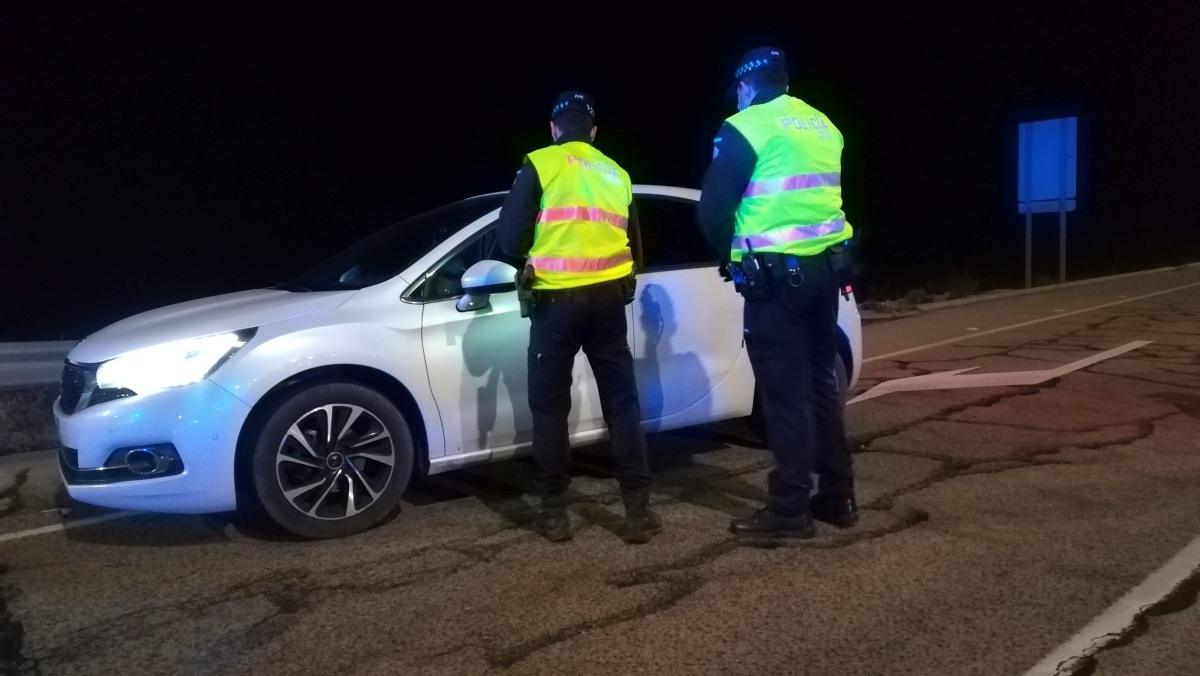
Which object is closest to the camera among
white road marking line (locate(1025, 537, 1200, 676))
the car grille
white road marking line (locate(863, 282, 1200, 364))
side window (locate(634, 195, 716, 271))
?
white road marking line (locate(1025, 537, 1200, 676))

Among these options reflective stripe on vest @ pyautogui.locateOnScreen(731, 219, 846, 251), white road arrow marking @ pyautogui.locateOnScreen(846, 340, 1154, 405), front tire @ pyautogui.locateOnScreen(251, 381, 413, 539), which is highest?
reflective stripe on vest @ pyautogui.locateOnScreen(731, 219, 846, 251)

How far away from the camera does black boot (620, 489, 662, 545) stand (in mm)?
4207

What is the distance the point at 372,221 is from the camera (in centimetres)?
1997

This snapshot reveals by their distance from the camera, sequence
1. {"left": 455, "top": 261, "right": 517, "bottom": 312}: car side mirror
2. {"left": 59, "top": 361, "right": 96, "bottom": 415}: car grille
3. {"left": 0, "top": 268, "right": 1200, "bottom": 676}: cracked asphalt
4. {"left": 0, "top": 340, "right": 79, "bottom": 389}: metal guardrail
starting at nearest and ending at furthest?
{"left": 0, "top": 268, "right": 1200, "bottom": 676}: cracked asphalt
{"left": 59, "top": 361, "right": 96, "bottom": 415}: car grille
{"left": 455, "top": 261, "right": 517, "bottom": 312}: car side mirror
{"left": 0, "top": 340, "right": 79, "bottom": 389}: metal guardrail

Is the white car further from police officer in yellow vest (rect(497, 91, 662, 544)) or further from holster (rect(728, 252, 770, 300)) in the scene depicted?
holster (rect(728, 252, 770, 300))

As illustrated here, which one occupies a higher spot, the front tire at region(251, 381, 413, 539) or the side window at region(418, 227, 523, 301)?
the side window at region(418, 227, 523, 301)

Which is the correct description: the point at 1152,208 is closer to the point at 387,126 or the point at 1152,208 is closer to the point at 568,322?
the point at 387,126

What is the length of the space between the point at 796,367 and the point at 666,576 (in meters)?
1.01

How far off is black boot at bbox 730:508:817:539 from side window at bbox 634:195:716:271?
5.22 feet

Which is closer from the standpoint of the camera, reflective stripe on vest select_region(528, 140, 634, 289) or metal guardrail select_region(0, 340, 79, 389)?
reflective stripe on vest select_region(528, 140, 634, 289)

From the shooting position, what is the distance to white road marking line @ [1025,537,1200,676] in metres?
3.00

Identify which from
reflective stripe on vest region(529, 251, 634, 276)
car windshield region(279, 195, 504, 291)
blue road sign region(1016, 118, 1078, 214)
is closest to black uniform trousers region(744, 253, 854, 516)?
reflective stripe on vest region(529, 251, 634, 276)

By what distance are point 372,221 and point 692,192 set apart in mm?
15182

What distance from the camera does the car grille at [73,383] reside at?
4273mm
